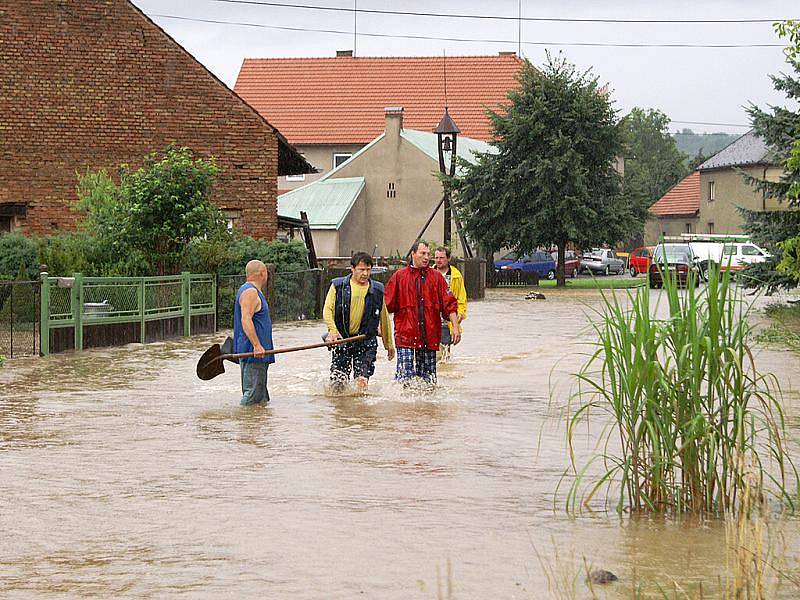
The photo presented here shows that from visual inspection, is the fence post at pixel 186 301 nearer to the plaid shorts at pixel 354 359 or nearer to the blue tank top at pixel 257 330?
the plaid shorts at pixel 354 359

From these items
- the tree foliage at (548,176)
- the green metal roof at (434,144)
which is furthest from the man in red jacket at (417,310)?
the green metal roof at (434,144)

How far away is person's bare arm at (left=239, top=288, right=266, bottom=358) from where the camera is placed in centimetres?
1377

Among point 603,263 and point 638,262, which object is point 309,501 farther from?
point 603,263

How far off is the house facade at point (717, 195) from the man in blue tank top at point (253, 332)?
207ft

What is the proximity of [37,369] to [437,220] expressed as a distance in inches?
1717

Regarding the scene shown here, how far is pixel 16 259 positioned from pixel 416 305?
13.8 m

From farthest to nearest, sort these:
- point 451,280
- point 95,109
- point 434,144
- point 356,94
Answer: point 356,94 < point 434,144 < point 95,109 < point 451,280

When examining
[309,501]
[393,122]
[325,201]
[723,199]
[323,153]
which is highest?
[393,122]

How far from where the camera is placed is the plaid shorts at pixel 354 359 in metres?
14.9

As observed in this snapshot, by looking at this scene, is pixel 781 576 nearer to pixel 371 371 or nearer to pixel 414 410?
pixel 414 410

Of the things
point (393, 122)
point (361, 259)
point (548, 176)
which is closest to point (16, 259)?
point (361, 259)

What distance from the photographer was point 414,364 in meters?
15.1

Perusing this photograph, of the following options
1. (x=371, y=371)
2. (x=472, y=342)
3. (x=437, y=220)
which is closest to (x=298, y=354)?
(x=472, y=342)

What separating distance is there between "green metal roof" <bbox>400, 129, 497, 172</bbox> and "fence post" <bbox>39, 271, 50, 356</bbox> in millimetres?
40614
